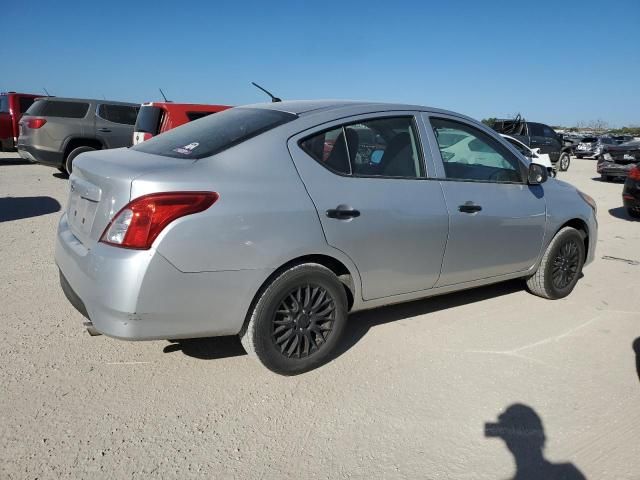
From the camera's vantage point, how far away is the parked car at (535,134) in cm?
1825

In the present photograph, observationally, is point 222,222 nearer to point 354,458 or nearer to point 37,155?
point 354,458

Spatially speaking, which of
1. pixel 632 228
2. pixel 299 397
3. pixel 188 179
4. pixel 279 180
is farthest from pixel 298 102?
pixel 632 228

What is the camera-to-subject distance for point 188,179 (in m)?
2.65

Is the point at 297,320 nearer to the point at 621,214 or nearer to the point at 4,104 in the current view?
the point at 621,214

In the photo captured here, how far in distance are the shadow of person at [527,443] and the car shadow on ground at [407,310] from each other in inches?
45.0

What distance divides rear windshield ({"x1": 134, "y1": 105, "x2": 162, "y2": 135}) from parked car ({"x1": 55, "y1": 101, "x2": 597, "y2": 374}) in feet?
19.6

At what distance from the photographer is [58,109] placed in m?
11.2

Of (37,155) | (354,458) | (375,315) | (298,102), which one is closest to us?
(354,458)

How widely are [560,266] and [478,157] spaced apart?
143cm

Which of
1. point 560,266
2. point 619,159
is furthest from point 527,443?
point 619,159

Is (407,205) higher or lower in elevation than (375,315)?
higher

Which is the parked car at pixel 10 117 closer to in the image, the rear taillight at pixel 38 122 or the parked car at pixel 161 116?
the rear taillight at pixel 38 122

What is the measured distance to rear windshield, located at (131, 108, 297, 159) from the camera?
9.86 feet

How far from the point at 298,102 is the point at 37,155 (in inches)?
370
